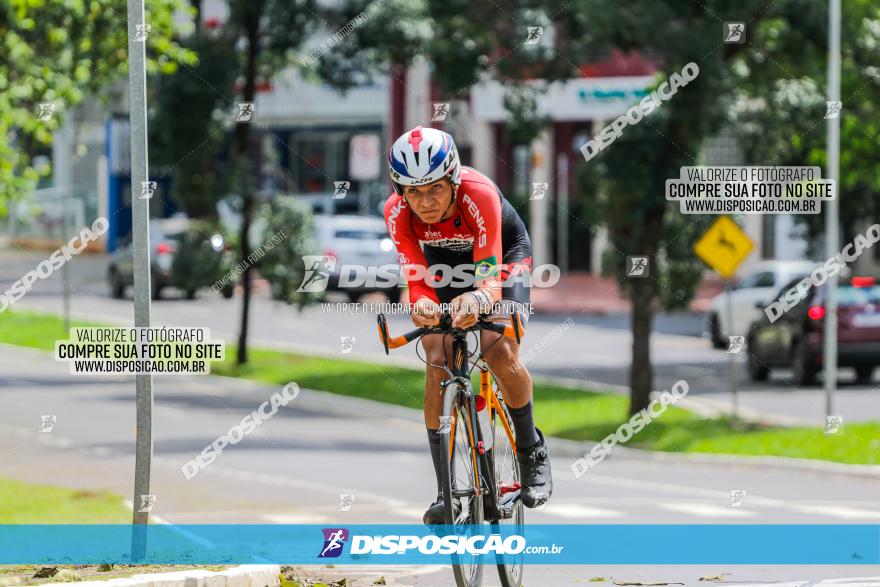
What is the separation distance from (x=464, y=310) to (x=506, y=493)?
1.13 m

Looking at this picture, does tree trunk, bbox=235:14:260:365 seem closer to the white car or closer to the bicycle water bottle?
the white car

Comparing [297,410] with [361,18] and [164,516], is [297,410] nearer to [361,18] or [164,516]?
[361,18]

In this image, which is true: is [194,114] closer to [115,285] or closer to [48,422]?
[48,422]

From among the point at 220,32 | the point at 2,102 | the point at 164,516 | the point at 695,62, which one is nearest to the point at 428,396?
the point at 164,516

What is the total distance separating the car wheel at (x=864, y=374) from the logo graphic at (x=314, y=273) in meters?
8.10

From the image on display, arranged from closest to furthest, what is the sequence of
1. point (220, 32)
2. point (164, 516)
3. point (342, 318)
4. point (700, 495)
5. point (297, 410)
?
1. point (164, 516)
2. point (700, 495)
3. point (297, 410)
4. point (220, 32)
5. point (342, 318)

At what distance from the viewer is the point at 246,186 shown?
27125 mm

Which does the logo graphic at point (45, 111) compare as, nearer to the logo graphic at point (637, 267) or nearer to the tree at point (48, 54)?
the tree at point (48, 54)

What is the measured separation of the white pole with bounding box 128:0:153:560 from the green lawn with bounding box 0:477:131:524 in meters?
3.75

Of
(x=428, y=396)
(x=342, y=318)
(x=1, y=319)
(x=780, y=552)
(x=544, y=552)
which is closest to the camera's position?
(x=428, y=396)

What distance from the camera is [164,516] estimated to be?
13.6m

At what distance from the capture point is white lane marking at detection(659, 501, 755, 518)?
543 inches

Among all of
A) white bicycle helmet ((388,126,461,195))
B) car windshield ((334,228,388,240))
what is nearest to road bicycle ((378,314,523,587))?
white bicycle helmet ((388,126,461,195))

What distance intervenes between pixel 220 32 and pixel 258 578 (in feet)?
63.2
